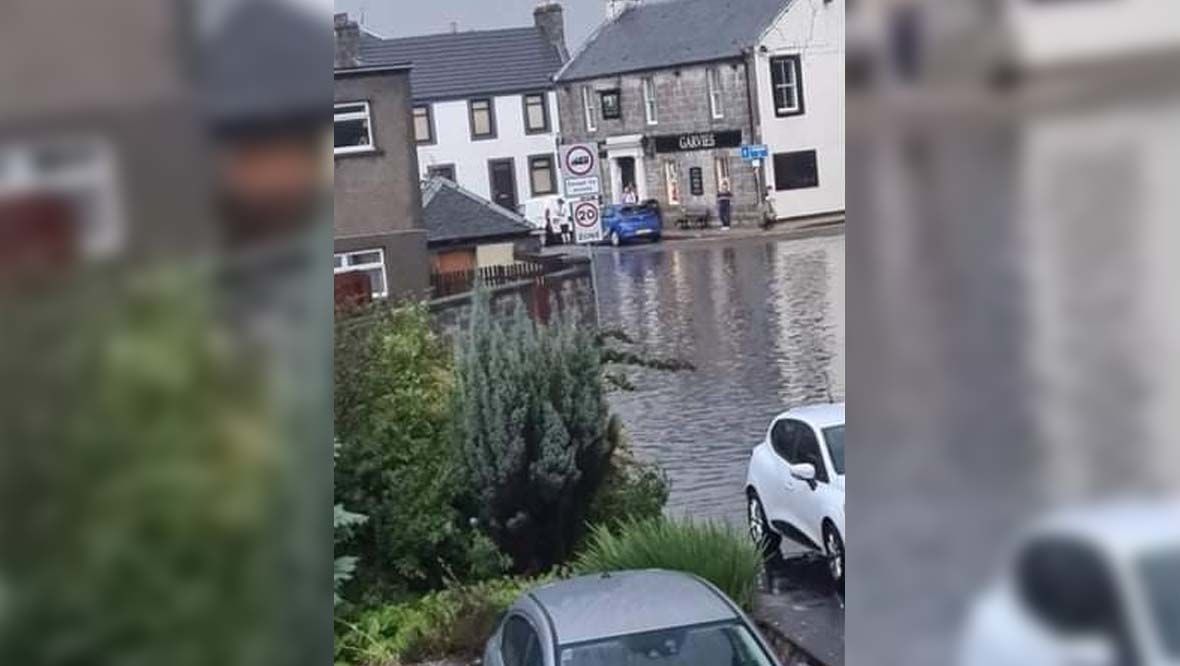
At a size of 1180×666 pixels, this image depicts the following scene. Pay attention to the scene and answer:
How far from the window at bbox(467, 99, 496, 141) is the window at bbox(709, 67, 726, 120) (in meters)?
0.25

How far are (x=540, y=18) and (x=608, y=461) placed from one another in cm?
53

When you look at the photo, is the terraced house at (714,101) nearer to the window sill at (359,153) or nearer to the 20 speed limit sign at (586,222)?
the 20 speed limit sign at (586,222)

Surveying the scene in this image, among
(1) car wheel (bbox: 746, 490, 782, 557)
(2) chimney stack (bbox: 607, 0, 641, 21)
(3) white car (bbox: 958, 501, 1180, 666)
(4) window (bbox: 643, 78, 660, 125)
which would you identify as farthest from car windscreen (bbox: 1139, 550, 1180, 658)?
(2) chimney stack (bbox: 607, 0, 641, 21)

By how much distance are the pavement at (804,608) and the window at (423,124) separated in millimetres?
662

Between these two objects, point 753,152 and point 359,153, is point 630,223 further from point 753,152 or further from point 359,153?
point 359,153

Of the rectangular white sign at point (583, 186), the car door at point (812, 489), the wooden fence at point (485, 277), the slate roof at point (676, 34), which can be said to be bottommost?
the car door at point (812, 489)

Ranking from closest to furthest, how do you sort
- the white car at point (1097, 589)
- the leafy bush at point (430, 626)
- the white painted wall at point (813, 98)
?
1. the white car at point (1097, 589)
2. the white painted wall at point (813, 98)
3. the leafy bush at point (430, 626)

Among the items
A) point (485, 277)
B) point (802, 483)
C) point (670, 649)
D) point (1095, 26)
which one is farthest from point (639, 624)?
point (1095, 26)

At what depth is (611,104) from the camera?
1.63 meters

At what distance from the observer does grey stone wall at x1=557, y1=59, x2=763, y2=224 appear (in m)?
1.61

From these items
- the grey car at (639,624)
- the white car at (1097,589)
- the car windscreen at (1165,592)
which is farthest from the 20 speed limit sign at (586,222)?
the car windscreen at (1165,592)

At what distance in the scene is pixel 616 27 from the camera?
1.61m

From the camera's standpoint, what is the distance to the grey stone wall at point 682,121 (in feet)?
5.28

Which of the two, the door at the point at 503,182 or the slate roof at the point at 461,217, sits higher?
the door at the point at 503,182
